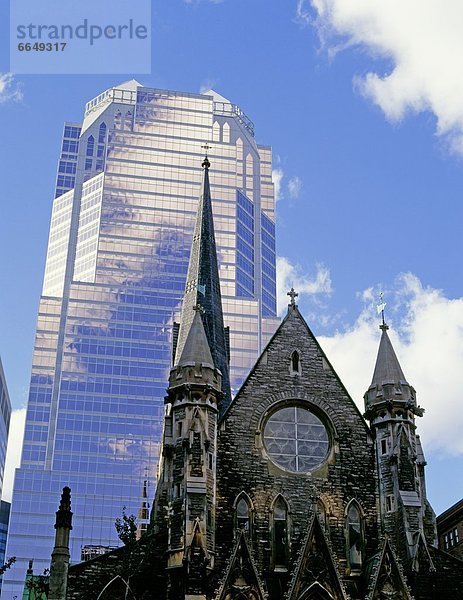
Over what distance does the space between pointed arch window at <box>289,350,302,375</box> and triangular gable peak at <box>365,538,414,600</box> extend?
26.3 ft

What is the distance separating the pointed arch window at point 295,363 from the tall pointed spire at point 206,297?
534 cm

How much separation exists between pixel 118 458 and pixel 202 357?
76383 mm

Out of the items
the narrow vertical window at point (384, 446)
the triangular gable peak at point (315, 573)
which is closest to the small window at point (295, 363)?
the narrow vertical window at point (384, 446)

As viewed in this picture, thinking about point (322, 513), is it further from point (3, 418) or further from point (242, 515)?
point (3, 418)

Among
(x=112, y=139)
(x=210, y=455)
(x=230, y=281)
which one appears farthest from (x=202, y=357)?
(x=112, y=139)

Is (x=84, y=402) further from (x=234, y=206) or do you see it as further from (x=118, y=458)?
(x=234, y=206)

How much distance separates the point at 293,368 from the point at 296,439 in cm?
296

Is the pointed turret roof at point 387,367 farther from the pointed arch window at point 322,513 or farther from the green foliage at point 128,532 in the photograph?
the green foliage at point 128,532

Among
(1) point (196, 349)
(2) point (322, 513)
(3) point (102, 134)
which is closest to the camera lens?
(2) point (322, 513)

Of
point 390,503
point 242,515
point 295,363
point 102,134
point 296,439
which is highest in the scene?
point 102,134

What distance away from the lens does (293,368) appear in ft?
115

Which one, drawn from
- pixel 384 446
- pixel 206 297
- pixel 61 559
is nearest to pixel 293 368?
pixel 384 446

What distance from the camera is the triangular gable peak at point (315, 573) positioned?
2903cm

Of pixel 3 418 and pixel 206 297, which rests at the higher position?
pixel 3 418
